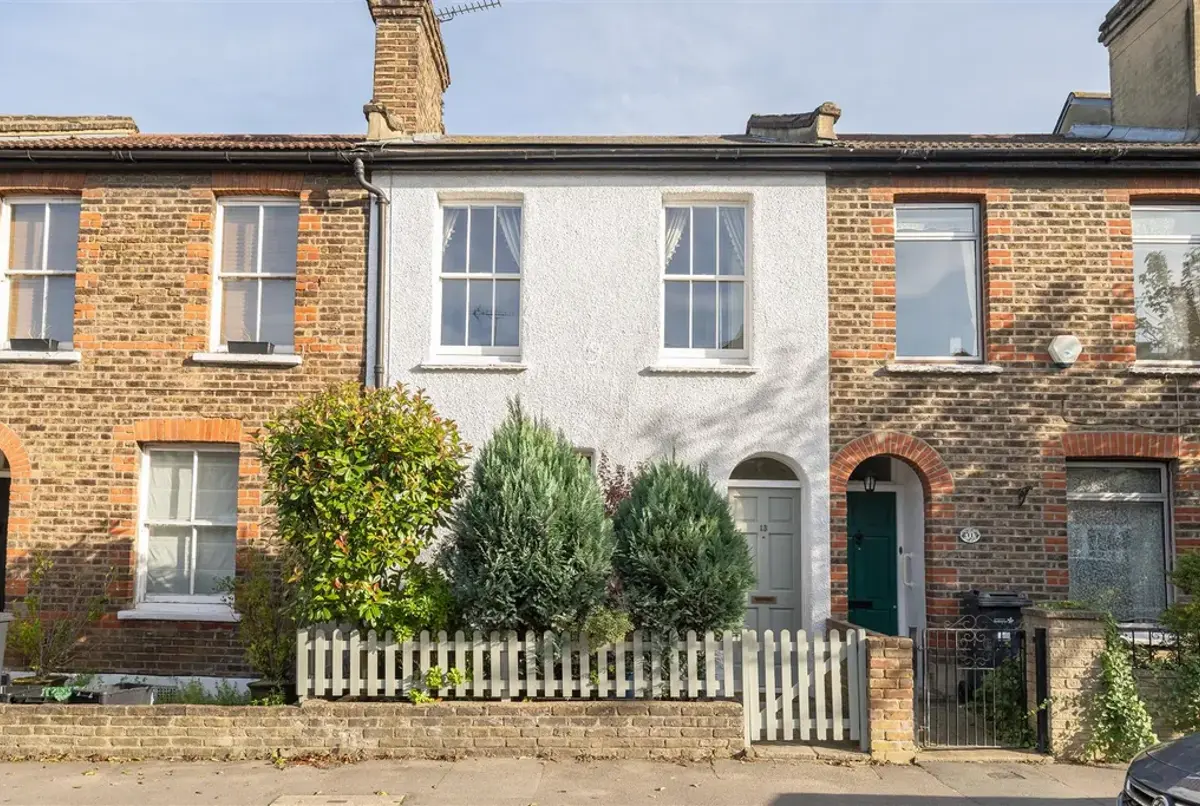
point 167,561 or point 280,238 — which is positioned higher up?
point 280,238

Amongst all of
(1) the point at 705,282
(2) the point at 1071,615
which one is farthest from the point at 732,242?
(2) the point at 1071,615

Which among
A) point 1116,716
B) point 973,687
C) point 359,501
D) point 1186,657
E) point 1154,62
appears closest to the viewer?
point 1116,716

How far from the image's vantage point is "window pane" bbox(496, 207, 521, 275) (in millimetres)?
11188

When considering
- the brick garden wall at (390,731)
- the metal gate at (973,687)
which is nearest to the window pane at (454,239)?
the brick garden wall at (390,731)

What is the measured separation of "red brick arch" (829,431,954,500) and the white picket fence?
8.15 ft

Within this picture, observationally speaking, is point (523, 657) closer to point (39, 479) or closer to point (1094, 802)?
point (1094, 802)

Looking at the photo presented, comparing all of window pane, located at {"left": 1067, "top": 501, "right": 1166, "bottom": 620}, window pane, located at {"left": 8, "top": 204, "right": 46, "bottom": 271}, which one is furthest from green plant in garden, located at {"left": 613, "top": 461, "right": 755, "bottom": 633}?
window pane, located at {"left": 8, "top": 204, "right": 46, "bottom": 271}

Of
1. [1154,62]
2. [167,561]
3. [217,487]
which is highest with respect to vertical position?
[1154,62]

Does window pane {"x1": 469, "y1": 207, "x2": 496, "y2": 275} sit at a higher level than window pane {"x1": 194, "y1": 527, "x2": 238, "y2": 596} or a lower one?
higher

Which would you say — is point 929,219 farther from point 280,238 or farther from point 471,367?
point 280,238

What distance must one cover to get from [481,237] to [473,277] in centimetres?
50

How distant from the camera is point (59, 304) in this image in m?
11.2

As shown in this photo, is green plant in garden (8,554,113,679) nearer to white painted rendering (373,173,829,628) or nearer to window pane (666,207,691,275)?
white painted rendering (373,173,829,628)

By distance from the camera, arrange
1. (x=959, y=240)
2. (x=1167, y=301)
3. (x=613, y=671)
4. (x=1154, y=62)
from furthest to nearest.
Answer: (x=1154, y=62)
(x=959, y=240)
(x=1167, y=301)
(x=613, y=671)
